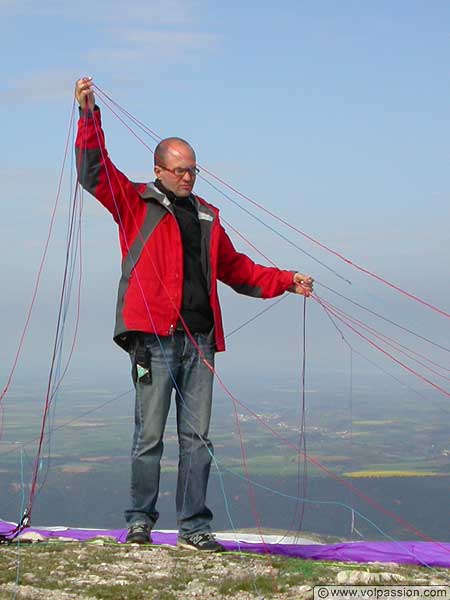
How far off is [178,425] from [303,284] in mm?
1319

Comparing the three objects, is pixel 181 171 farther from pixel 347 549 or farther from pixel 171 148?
pixel 347 549

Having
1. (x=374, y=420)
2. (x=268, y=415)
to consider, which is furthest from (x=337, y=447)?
(x=268, y=415)

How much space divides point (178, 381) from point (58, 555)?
4.42 feet

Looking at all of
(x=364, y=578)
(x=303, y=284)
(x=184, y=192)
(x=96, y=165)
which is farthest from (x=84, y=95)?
(x=364, y=578)

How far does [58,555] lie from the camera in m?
6.44

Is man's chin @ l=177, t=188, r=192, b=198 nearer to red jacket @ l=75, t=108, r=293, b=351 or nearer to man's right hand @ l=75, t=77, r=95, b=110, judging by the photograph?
red jacket @ l=75, t=108, r=293, b=351

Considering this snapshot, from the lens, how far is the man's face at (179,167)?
6.70m

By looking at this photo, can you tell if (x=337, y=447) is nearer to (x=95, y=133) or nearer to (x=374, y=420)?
(x=374, y=420)

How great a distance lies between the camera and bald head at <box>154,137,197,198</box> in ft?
22.0

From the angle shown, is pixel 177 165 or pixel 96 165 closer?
pixel 96 165

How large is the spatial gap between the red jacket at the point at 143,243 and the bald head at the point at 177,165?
12cm

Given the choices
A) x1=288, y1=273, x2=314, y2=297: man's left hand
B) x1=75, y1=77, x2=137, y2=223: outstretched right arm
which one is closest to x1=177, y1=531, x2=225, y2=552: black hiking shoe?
x1=288, y1=273, x2=314, y2=297: man's left hand

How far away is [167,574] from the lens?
5.86 meters

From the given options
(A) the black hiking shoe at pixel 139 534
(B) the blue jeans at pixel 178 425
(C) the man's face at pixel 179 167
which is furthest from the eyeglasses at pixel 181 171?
(A) the black hiking shoe at pixel 139 534
